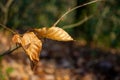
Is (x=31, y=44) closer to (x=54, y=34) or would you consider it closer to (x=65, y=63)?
(x=54, y=34)

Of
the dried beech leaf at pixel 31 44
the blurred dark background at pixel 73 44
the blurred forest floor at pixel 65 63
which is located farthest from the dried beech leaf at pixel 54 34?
the blurred forest floor at pixel 65 63

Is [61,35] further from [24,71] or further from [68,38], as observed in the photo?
[24,71]

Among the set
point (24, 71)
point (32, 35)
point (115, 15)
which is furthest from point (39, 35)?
point (115, 15)

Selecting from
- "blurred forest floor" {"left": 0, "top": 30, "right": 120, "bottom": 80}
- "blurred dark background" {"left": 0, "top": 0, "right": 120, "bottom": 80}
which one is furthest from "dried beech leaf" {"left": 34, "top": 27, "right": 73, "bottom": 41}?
"blurred forest floor" {"left": 0, "top": 30, "right": 120, "bottom": 80}

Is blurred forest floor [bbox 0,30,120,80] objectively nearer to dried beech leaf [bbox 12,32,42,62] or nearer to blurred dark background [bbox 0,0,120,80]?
blurred dark background [bbox 0,0,120,80]

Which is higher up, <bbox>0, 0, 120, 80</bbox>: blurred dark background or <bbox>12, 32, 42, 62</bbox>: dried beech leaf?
<bbox>12, 32, 42, 62</bbox>: dried beech leaf

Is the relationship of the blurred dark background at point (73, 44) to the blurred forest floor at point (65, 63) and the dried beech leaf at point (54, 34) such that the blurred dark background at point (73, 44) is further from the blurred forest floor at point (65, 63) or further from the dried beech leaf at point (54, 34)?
the dried beech leaf at point (54, 34)
